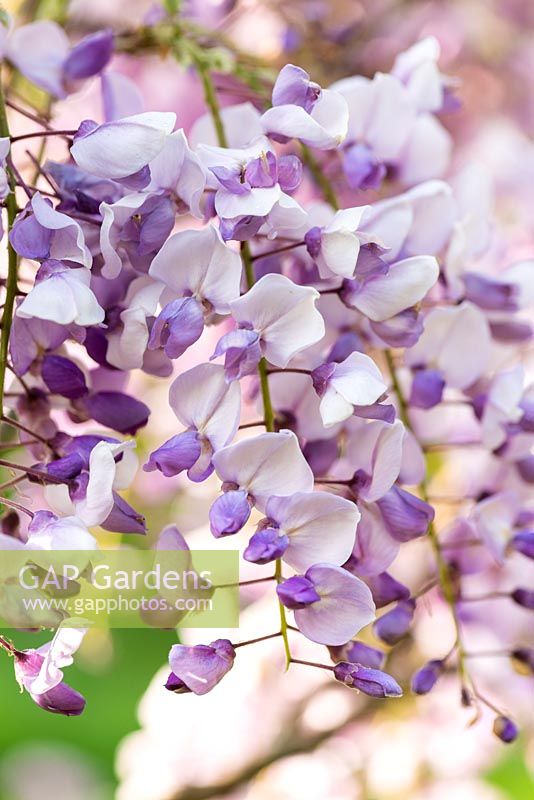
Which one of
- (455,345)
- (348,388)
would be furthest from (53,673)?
(455,345)

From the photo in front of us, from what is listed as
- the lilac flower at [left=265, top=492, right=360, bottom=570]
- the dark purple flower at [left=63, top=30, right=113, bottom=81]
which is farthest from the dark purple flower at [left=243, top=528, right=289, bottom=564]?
the dark purple flower at [left=63, top=30, right=113, bottom=81]

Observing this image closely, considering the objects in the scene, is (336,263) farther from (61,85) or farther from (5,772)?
(5,772)

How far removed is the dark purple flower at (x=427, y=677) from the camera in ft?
1.12

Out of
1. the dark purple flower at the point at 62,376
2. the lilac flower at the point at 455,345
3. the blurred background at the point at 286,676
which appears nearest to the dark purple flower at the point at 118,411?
the dark purple flower at the point at 62,376

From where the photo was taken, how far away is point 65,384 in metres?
0.30

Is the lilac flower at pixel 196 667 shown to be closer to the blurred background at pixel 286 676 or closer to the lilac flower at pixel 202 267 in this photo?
the lilac flower at pixel 202 267

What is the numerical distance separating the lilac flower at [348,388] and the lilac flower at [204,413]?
0.03 m

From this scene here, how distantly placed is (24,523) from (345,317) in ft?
0.45

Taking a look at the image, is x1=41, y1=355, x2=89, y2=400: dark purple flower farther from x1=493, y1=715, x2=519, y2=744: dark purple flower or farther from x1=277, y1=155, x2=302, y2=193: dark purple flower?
x1=493, y1=715, x2=519, y2=744: dark purple flower

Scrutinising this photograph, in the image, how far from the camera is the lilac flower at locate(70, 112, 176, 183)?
26cm

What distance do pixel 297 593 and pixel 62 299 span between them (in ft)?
0.32

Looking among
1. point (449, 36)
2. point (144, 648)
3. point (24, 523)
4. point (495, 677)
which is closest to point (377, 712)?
point (495, 677)

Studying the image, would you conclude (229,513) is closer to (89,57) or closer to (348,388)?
(348,388)

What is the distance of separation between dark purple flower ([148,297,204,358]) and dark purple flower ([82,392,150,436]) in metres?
0.04
